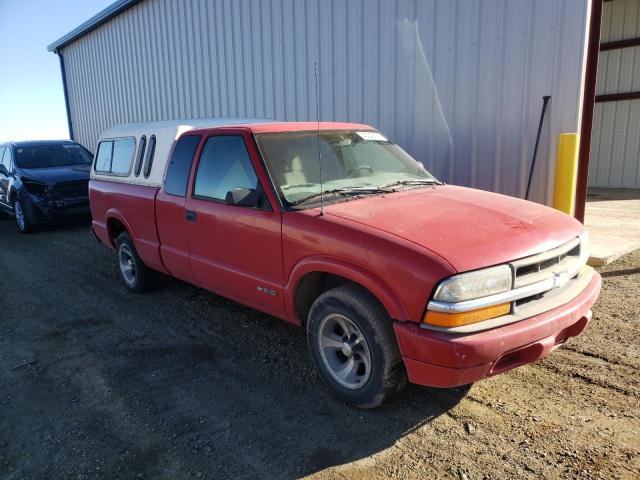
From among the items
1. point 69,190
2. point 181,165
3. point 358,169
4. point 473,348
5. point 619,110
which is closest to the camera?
point 473,348

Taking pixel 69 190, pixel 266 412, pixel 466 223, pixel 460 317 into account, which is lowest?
pixel 266 412

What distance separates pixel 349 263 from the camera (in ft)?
9.68

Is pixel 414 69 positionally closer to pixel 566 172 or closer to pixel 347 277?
pixel 566 172

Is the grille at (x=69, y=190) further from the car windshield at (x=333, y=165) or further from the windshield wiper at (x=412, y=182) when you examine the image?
the windshield wiper at (x=412, y=182)

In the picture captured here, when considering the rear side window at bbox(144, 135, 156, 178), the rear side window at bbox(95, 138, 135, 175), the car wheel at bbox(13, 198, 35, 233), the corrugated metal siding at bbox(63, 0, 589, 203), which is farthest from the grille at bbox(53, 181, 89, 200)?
the rear side window at bbox(144, 135, 156, 178)

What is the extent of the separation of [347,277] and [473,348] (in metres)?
0.84

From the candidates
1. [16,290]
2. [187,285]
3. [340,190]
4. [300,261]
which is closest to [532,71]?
[340,190]

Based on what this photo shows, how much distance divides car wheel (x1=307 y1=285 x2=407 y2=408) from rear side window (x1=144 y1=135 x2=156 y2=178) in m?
2.76

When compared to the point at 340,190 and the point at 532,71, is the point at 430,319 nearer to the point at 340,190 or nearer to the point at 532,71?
the point at 340,190

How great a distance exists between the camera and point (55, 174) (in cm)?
977

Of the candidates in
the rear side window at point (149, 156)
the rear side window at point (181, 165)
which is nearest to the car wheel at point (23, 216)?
the rear side window at point (149, 156)

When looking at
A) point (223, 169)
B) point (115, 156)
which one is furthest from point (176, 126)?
point (115, 156)

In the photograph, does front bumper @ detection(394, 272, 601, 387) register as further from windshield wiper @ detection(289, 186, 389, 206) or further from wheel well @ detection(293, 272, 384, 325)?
windshield wiper @ detection(289, 186, 389, 206)

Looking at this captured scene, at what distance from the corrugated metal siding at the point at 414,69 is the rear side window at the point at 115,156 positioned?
4.01 meters
